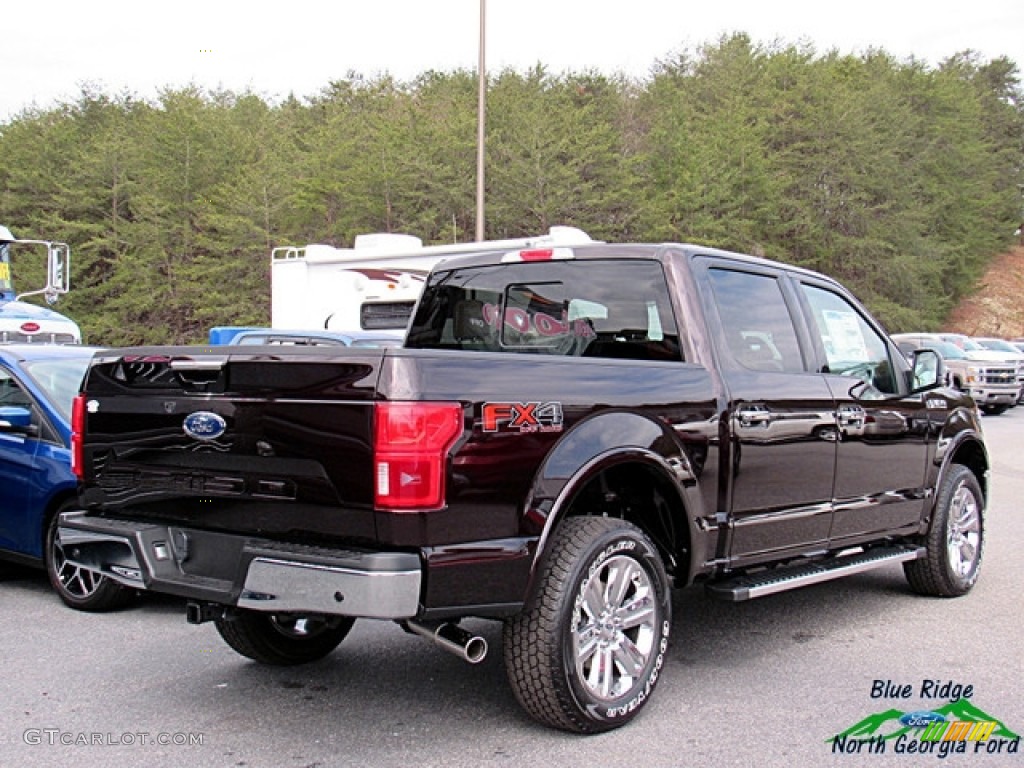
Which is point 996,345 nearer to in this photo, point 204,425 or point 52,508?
point 52,508

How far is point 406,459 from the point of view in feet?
11.8

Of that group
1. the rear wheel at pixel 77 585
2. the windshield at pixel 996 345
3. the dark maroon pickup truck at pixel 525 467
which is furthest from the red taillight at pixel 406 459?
the windshield at pixel 996 345

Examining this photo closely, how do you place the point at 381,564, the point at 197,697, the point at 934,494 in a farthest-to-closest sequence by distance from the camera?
1. the point at 934,494
2. the point at 197,697
3. the point at 381,564

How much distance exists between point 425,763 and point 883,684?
218 centimetres

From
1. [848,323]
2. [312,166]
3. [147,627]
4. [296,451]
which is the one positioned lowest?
[147,627]

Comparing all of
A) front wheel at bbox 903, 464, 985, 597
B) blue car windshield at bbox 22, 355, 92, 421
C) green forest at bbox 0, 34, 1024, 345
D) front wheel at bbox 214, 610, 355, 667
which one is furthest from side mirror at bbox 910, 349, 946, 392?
green forest at bbox 0, 34, 1024, 345

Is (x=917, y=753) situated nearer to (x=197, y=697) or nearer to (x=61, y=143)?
(x=197, y=697)

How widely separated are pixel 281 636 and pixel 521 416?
1.91m

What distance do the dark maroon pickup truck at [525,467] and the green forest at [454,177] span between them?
109 feet

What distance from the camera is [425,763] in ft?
12.8

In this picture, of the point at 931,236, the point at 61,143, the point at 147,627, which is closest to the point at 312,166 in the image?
the point at 61,143

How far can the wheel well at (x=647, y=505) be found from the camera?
4484mm

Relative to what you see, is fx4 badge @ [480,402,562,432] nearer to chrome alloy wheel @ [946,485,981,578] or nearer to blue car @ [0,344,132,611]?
blue car @ [0,344,132,611]

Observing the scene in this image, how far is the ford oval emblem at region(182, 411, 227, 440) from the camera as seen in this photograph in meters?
3.97
